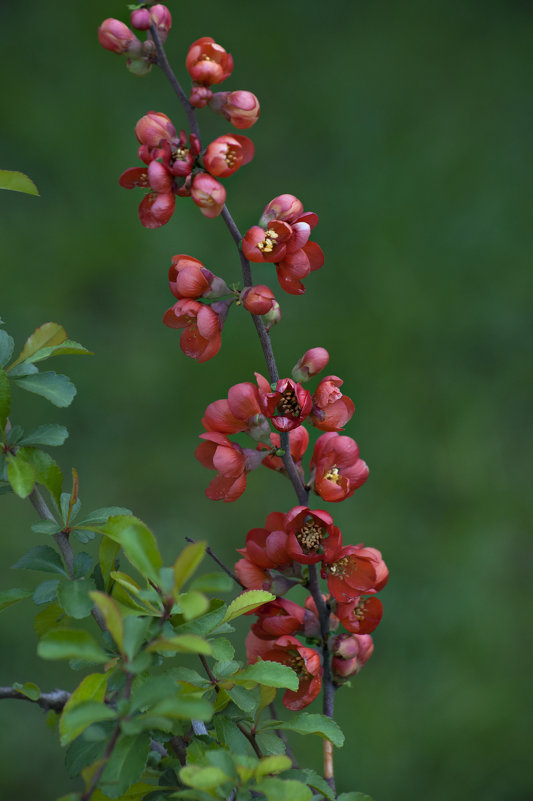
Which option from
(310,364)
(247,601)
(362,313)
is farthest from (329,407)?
(362,313)

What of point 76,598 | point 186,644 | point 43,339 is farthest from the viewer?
point 43,339

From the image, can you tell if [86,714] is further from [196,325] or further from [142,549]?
[196,325]

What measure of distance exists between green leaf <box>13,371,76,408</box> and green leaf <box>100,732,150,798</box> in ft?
0.81

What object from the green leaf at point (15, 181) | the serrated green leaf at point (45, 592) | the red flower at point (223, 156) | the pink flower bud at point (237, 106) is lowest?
the serrated green leaf at point (45, 592)

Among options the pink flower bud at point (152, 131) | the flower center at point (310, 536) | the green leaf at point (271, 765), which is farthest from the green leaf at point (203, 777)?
the pink flower bud at point (152, 131)

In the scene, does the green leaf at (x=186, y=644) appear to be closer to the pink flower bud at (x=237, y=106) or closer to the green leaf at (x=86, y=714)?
the green leaf at (x=86, y=714)

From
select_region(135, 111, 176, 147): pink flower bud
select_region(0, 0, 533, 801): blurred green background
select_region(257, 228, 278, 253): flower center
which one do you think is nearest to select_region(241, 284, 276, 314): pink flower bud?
select_region(257, 228, 278, 253): flower center

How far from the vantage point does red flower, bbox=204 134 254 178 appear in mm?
689

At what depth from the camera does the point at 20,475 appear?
2.10 ft

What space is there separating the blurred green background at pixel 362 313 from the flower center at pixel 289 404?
1185 mm

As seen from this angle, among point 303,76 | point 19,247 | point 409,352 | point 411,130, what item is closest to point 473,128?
point 411,130

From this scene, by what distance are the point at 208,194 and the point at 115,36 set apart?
0.17m

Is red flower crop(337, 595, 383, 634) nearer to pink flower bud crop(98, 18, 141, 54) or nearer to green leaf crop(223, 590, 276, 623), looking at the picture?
green leaf crop(223, 590, 276, 623)

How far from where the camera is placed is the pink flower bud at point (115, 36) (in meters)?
0.72
